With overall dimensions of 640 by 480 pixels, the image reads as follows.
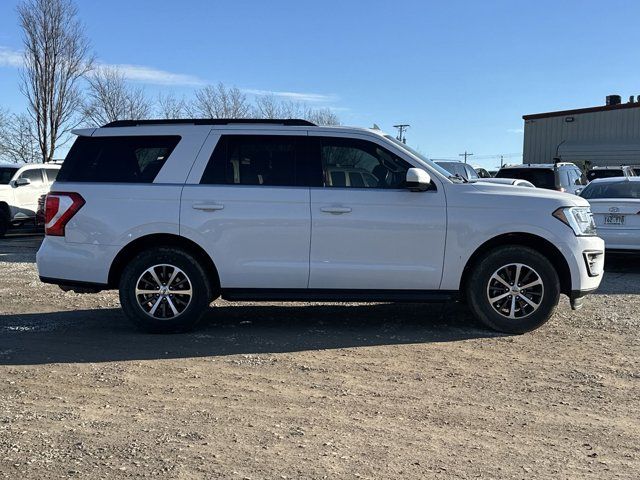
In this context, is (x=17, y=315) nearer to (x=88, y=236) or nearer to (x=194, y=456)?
(x=88, y=236)

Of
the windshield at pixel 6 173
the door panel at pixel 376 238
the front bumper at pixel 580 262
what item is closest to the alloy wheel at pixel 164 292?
the door panel at pixel 376 238

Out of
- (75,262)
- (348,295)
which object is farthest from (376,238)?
(75,262)

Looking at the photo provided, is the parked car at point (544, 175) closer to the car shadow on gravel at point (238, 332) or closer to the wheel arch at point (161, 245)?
the car shadow on gravel at point (238, 332)

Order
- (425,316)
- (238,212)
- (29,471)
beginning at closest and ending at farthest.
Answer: (29,471)
(238,212)
(425,316)

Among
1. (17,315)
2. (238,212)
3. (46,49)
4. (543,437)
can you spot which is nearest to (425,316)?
(238,212)

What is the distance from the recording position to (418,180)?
5.97m

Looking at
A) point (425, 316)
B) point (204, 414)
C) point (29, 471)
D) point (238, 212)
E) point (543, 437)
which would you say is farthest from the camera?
point (425, 316)

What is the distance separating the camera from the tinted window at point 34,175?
677 inches

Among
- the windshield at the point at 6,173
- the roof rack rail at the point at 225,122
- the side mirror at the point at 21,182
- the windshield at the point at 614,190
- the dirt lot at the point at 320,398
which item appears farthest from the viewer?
the windshield at the point at 6,173

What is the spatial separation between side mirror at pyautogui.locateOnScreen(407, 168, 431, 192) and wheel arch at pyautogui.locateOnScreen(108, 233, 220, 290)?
2099 millimetres

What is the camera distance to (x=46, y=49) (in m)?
25.9

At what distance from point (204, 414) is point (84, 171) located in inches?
130

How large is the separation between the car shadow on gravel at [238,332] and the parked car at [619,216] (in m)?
4.11

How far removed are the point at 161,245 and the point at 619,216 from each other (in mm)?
7659
